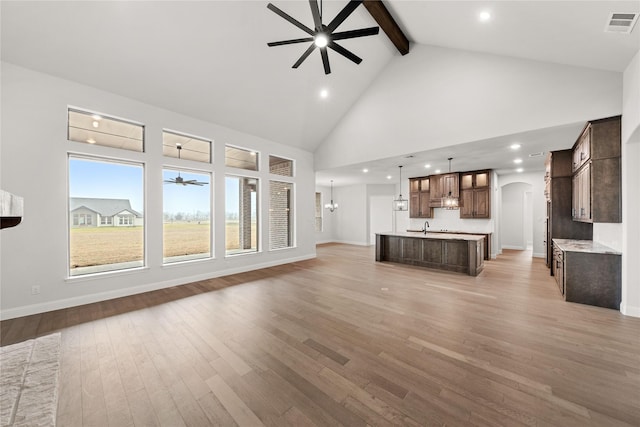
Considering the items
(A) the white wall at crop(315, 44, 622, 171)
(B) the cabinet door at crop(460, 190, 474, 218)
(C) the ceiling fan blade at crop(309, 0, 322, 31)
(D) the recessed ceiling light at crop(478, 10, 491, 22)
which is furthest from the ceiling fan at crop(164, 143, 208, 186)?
(B) the cabinet door at crop(460, 190, 474, 218)

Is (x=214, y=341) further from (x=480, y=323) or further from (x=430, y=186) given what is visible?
(x=430, y=186)

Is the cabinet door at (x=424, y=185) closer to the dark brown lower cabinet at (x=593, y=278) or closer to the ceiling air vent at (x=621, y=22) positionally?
the dark brown lower cabinet at (x=593, y=278)

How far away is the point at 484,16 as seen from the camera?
3.39 metres

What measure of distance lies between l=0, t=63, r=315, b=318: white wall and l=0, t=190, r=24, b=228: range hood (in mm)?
3513

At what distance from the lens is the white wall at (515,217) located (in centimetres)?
957

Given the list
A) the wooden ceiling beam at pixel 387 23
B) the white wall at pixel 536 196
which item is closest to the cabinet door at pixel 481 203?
the white wall at pixel 536 196

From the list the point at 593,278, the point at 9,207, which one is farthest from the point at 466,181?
the point at 9,207

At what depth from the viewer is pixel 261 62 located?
467 centimetres

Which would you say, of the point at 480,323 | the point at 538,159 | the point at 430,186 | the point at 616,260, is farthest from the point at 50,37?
the point at 538,159

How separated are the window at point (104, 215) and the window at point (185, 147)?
2.20ft

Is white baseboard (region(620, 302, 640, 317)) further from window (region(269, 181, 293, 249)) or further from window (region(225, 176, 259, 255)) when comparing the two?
window (region(225, 176, 259, 255))

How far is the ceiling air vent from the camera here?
8.31 ft

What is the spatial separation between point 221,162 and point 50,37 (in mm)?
2998

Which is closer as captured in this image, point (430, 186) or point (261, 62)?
point (261, 62)
